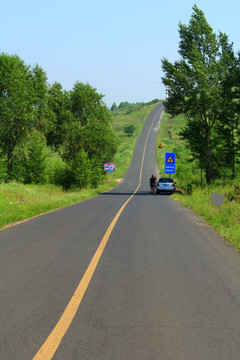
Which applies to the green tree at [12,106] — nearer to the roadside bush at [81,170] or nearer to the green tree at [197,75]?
the roadside bush at [81,170]

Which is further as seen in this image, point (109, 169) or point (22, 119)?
point (109, 169)

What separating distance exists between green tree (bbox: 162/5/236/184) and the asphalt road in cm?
2514

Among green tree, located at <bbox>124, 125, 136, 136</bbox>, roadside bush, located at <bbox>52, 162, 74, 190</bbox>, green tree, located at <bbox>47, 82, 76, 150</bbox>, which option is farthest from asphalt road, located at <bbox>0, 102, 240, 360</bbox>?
green tree, located at <bbox>124, 125, 136, 136</bbox>

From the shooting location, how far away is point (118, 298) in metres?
4.75

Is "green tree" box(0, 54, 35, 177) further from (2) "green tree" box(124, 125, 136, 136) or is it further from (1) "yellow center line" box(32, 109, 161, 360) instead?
(2) "green tree" box(124, 125, 136, 136)

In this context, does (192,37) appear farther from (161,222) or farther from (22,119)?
(161,222)

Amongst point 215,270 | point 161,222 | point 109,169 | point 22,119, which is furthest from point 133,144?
point 215,270

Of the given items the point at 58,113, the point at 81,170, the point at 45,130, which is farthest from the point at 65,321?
the point at 58,113

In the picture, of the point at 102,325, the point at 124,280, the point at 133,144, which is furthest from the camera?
the point at 133,144

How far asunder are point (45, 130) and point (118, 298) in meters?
42.4

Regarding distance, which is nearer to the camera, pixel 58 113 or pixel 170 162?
pixel 170 162

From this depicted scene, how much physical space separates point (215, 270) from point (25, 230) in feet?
21.2

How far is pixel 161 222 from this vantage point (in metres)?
12.9

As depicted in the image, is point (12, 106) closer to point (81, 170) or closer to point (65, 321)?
A: point (81, 170)
